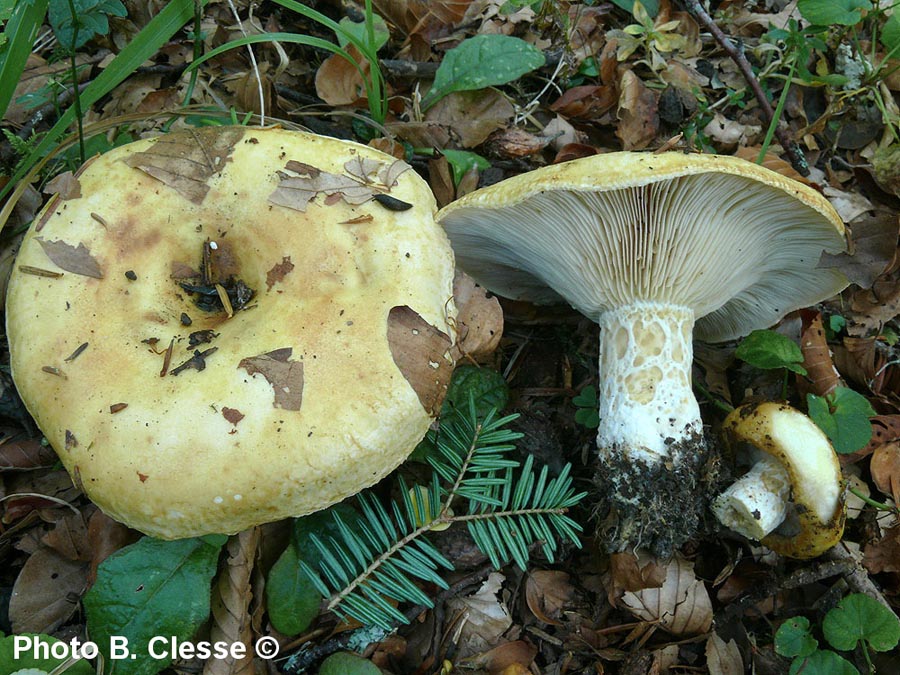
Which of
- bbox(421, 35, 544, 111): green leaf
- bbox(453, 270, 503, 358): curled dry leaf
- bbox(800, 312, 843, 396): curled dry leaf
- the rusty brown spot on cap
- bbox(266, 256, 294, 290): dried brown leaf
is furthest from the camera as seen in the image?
bbox(421, 35, 544, 111): green leaf

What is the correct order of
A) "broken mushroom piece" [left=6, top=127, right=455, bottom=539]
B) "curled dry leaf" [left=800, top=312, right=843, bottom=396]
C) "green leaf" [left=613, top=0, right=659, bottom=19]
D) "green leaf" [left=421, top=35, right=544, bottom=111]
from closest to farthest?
"broken mushroom piece" [left=6, top=127, right=455, bottom=539] → "curled dry leaf" [left=800, top=312, right=843, bottom=396] → "green leaf" [left=421, top=35, right=544, bottom=111] → "green leaf" [left=613, top=0, right=659, bottom=19]

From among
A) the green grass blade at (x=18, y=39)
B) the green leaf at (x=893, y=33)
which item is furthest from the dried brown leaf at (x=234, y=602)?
the green leaf at (x=893, y=33)

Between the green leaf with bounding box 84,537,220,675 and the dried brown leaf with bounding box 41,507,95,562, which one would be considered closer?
the green leaf with bounding box 84,537,220,675

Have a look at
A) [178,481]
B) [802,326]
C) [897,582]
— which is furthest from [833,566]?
[178,481]

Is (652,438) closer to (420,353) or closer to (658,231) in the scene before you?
(658,231)

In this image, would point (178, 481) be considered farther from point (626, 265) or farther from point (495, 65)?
point (495, 65)

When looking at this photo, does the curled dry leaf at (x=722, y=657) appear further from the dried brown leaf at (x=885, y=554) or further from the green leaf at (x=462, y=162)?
the green leaf at (x=462, y=162)

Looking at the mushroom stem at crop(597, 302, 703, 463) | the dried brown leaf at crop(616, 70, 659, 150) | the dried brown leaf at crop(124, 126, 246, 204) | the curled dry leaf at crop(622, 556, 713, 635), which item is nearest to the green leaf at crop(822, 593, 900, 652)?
the curled dry leaf at crop(622, 556, 713, 635)

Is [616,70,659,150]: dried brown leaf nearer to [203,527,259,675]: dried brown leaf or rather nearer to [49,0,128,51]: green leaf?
[49,0,128,51]: green leaf
